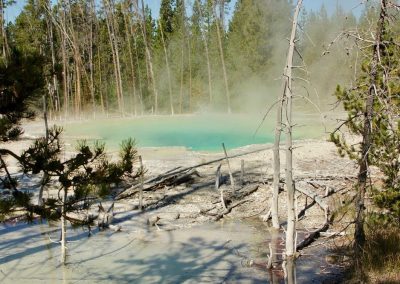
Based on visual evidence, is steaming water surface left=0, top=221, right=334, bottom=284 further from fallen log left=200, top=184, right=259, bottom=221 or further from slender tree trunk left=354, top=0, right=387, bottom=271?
slender tree trunk left=354, top=0, right=387, bottom=271

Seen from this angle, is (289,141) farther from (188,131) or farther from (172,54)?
(172,54)

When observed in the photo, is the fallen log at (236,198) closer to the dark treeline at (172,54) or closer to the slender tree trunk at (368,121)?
the slender tree trunk at (368,121)

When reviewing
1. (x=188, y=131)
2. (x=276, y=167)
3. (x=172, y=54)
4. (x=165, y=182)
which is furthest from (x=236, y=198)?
(x=172, y=54)

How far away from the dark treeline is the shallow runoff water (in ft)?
12.3

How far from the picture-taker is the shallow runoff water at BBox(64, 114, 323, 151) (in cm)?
2087

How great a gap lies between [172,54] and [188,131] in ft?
36.9

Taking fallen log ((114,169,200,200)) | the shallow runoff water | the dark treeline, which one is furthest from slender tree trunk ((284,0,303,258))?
the dark treeline

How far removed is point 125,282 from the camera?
6.93 metres

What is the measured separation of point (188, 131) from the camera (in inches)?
958

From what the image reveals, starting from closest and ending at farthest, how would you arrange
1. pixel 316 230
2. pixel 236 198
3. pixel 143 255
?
pixel 316 230
pixel 143 255
pixel 236 198

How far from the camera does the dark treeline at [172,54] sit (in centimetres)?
3031

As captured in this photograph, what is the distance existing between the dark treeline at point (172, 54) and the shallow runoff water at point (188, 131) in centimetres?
374

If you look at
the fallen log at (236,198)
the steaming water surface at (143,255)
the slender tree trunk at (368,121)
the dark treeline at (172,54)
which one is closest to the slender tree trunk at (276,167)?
the steaming water surface at (143,255)

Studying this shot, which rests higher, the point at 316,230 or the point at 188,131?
the point at 188,131
